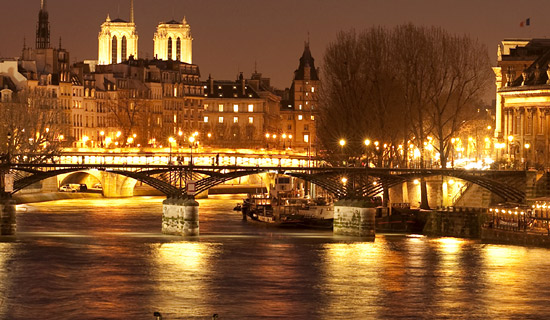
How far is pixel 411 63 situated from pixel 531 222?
50.7 feet

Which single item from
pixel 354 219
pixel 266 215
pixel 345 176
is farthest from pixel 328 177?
pixel 266 215

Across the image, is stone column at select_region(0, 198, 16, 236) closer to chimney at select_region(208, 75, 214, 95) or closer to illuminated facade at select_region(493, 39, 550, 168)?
illuminated facade at select_region(493, 39, 550, 168)

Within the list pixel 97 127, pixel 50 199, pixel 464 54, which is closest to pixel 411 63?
pixel 464 54

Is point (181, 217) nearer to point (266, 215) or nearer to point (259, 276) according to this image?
point (266, 215)

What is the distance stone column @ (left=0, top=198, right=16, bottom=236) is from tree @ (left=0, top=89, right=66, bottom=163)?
63.3 feet

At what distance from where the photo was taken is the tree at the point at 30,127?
114312 millimetres

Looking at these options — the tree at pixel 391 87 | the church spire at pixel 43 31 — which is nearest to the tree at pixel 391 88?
the tree at pixel 391 87

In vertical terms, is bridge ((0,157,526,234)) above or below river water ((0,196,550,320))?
above

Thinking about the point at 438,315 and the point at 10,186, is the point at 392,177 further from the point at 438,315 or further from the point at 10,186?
the point at 438,315

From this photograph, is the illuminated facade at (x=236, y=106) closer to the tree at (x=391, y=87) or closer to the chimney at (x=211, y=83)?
the chimney at (x=211, y=83)

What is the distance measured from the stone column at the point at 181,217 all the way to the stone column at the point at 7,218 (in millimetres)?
7212

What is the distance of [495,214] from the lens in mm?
84438

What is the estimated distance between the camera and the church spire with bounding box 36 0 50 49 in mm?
152750

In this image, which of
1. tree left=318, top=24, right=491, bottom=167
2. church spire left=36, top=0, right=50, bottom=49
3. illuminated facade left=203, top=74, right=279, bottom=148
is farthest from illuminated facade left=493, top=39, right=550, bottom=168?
illuminated facade left=203, top=74, right=279, bottom=148
